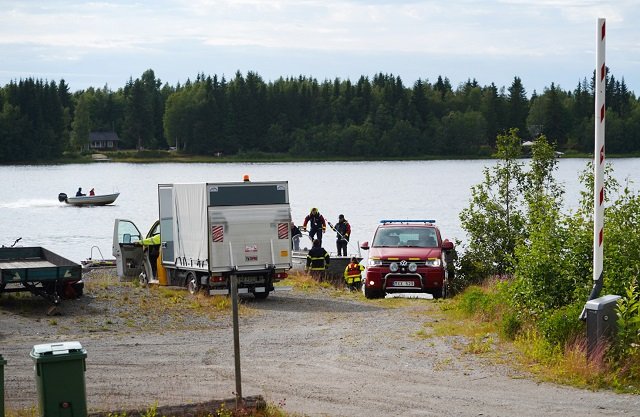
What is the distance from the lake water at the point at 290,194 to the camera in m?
64.9

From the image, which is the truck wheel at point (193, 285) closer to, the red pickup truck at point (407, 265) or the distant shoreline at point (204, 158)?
the red pickup truck at point (407, 265)

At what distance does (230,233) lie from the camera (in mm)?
22281

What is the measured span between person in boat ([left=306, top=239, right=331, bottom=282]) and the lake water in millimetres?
8653

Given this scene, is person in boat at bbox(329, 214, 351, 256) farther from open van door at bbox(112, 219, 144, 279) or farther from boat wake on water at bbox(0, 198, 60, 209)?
boat wake on water at bbox(0, 198, 60, 209)

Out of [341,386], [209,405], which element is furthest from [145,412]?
[341,386]

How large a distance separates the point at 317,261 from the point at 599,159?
55.6ft

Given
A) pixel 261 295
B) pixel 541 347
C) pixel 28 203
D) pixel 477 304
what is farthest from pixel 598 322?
pixel 28 203

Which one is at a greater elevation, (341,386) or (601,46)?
(601,46)

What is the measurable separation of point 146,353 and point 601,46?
7.68 meters

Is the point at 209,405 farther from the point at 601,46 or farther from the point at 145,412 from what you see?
the point at 601,46

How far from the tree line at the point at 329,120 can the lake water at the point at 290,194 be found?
3.58 m

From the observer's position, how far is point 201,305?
2111 cm

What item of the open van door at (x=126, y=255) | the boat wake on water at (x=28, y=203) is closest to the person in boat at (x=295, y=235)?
the open van door at (x=126, y=255)

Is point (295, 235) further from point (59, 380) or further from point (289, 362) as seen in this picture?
point (59, 380)
